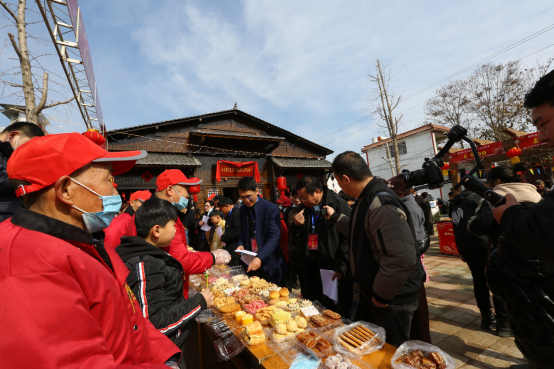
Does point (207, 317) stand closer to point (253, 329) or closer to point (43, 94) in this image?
point (253, 329)

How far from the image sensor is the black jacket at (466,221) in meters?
3.76

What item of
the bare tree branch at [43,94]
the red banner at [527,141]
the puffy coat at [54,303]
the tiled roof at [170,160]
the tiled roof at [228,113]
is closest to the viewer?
the puffy coat at [54,303]

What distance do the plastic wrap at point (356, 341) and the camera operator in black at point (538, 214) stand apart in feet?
3.55

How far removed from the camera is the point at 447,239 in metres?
7.99

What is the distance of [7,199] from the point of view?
2342mm

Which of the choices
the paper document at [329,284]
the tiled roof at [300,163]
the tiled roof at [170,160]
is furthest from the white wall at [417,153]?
the paper document at [329,284]

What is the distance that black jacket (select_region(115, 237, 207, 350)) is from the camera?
187cm

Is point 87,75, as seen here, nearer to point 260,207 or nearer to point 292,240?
point 260,207

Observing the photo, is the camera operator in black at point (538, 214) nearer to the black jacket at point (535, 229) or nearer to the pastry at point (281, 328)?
the black jacket at point (535, 229)

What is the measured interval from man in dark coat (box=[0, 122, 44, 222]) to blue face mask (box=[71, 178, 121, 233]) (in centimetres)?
166

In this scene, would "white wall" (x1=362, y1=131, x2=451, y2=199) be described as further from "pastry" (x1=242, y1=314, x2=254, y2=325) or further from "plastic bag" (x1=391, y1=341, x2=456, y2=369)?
"plastic bag" (x1=391, y1=341, x2=456, y2=369)

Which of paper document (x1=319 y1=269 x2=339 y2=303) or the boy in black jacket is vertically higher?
the boy in black jacket

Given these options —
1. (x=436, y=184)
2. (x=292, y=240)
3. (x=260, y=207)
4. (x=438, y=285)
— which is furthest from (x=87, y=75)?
(x=438, y=285)

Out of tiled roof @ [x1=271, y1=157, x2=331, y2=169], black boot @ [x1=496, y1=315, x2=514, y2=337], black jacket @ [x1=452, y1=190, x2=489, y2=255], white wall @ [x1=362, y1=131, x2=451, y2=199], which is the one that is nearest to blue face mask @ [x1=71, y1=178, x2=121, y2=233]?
black jacket @ [x1=452, y1=190, x2=489, y2=255]
